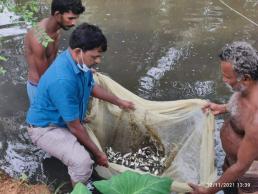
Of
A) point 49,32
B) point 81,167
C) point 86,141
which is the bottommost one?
point 81,167

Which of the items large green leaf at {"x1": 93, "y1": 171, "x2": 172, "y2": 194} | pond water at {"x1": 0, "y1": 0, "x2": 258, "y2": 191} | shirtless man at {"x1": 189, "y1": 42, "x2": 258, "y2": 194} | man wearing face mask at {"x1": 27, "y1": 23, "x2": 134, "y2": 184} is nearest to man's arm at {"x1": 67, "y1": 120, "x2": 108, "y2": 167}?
man wearing face mask at {"x1": 27, "y1": 23, "x2": 134, "y2": 184}

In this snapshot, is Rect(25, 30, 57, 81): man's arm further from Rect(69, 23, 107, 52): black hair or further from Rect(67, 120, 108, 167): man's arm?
Rect(67, 120, 108, 167): man's arm

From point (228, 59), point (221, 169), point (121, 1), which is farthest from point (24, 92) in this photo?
point (121, 1)

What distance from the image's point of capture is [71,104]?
12.6ft

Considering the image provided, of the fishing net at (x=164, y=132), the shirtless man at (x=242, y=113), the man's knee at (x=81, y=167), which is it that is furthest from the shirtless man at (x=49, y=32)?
the shirtless man at (x=242, y=113)

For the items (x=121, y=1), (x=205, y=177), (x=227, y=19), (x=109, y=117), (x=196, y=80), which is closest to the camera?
(x=205, y=177)

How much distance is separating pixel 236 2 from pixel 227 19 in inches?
52.3

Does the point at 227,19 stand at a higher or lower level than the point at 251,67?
lower

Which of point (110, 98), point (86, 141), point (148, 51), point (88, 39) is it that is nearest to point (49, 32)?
point (110, 98)

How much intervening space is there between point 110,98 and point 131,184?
4.46ft

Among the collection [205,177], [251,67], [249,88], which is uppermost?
[251,67]

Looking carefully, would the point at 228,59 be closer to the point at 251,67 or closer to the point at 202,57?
the point at 251,67

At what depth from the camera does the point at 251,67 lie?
11.1ft

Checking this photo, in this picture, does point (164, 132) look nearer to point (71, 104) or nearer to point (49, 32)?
point (71, 104)
